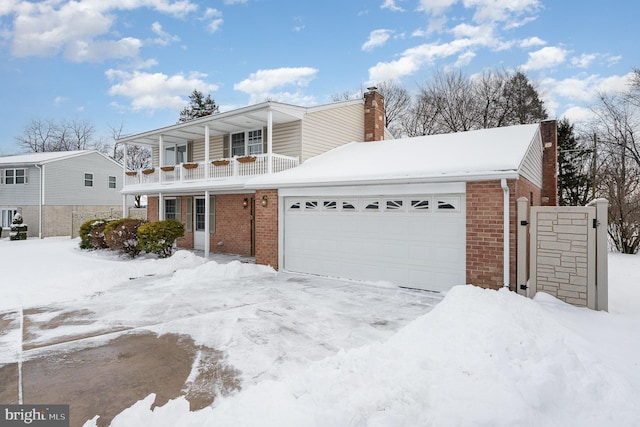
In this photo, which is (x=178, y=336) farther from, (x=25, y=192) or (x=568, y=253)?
(x=25, y=192)

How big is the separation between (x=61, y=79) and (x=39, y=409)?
31974 mm

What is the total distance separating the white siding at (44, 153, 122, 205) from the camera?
2298 centimetres

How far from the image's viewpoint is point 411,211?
820 centimetres

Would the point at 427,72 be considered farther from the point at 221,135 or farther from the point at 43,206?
the point at 43,206

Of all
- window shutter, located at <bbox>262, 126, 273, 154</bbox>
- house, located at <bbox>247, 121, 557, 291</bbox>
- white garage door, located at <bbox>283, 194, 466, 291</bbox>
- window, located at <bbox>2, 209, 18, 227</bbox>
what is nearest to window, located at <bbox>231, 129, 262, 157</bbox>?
window shutter, located at <bbox>262, 126, 273, 154</bbox>

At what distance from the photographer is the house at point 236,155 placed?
1252 centimetres

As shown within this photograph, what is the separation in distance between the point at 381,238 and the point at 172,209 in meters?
12.3

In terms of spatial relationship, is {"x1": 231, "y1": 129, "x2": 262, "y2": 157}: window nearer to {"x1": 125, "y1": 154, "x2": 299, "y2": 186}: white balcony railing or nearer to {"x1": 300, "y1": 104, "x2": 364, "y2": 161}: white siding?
{"x1": 125, "y1": 154, "x2": 299, "y2": 186}: white balcony railing

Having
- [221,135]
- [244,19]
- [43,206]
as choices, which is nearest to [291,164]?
[221,135]

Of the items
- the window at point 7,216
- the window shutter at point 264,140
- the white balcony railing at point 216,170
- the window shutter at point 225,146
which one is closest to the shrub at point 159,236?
the white balcony railing at point 216,170

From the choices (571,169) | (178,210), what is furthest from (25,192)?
(571,169)

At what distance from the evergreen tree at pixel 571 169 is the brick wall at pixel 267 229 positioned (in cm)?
2062

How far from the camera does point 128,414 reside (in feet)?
10.3

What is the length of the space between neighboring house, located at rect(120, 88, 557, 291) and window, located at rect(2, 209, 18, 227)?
1353cm
